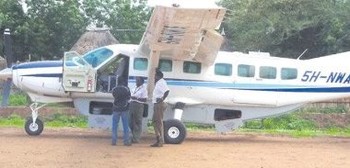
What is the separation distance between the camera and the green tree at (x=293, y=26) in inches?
1366

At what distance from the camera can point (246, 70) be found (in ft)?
61.9

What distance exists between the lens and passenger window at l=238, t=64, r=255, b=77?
18844 millimetres

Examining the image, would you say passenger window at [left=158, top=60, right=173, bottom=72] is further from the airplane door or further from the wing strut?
the airplane door

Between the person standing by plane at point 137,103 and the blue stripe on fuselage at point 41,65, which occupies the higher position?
the blue stripe on fuselage at point 41,65

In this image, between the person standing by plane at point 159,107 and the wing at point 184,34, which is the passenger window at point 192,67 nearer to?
the wing at point 184,34

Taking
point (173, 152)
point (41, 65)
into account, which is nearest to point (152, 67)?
point (173, 152)

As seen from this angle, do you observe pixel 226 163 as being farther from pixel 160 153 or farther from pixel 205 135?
pixel 205 135

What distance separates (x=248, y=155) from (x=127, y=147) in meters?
2.84

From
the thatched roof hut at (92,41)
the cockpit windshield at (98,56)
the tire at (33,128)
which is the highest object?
the thatched roof hut at (92,41)

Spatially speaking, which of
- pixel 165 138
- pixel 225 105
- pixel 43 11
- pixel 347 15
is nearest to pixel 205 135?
pixel 225 105

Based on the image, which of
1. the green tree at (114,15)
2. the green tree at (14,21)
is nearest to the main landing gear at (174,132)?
the green tree at (14,21)

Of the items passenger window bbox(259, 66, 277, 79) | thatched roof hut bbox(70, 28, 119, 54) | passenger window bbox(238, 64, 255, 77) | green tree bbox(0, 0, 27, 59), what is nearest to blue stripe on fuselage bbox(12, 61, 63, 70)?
passenger window bbox(238, 64, 255, 77)

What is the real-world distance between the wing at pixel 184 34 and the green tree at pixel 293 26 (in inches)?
661

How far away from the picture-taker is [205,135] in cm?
2117
